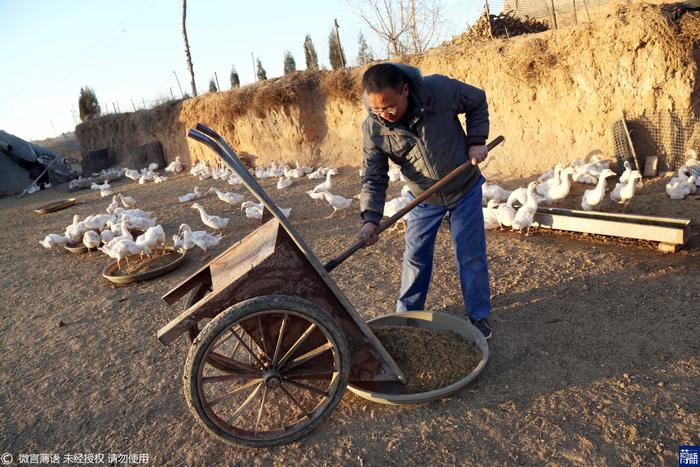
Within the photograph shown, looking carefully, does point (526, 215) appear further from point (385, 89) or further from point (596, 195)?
→ point (385, 89)

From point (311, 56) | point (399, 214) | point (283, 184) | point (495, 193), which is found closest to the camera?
point (399, 214)

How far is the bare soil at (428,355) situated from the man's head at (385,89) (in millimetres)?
1588

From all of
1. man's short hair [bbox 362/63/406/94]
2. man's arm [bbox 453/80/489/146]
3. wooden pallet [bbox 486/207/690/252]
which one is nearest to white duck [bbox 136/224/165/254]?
man's short hair [bbox 362/63/406/94]

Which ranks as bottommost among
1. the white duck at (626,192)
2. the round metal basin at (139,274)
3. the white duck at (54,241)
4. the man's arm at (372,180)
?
the white duck at (626,192)

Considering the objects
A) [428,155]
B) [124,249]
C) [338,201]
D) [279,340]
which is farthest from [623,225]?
[124,249]

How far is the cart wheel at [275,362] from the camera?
91.7 inches

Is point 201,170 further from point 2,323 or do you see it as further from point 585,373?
point 585,373

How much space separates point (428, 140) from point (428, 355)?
1.48 meters

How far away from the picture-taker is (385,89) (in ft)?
8.50

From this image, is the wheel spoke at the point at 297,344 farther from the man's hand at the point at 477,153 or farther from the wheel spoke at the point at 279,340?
the man's hand at the point at 477,153

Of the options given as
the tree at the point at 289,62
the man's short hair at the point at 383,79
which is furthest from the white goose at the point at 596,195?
the tree at the point at 289,62

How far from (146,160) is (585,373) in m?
21.7

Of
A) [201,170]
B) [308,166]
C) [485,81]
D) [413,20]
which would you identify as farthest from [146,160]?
[485,81]

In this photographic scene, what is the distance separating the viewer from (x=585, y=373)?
2.92 m
